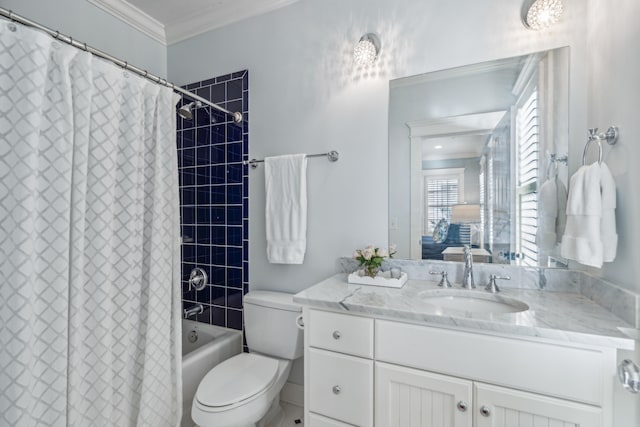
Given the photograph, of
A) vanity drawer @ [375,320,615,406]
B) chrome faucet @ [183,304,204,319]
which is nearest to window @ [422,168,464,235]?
vanity drawer @ [375,320,615,406]

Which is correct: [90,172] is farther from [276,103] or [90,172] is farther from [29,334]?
[276,103]

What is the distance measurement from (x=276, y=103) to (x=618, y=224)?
5.82 feet

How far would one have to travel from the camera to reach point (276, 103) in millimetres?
2000

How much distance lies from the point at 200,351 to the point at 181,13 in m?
2.23

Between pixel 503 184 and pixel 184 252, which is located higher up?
pixel 503 184

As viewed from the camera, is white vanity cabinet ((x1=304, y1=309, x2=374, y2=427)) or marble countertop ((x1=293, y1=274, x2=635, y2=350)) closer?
marble countertop ((x1=293, y1=274, x2=635, y2=350))

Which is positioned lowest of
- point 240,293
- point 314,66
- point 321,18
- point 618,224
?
point 240,293

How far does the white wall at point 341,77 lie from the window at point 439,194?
22cm

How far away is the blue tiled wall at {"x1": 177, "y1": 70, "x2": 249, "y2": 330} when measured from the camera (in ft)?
6.91

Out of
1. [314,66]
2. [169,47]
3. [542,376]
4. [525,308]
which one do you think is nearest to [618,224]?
[525,308]

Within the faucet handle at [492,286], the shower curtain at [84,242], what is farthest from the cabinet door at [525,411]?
the shower curtain at [84,242]

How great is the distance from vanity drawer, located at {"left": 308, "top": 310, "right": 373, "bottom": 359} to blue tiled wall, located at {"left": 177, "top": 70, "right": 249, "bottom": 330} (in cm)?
91

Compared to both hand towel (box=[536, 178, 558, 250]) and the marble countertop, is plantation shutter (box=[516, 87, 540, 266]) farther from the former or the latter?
the marble countertop

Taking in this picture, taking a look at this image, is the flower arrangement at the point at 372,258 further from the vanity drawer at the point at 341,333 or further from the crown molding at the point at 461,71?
the crown molding at the point at 461,71
